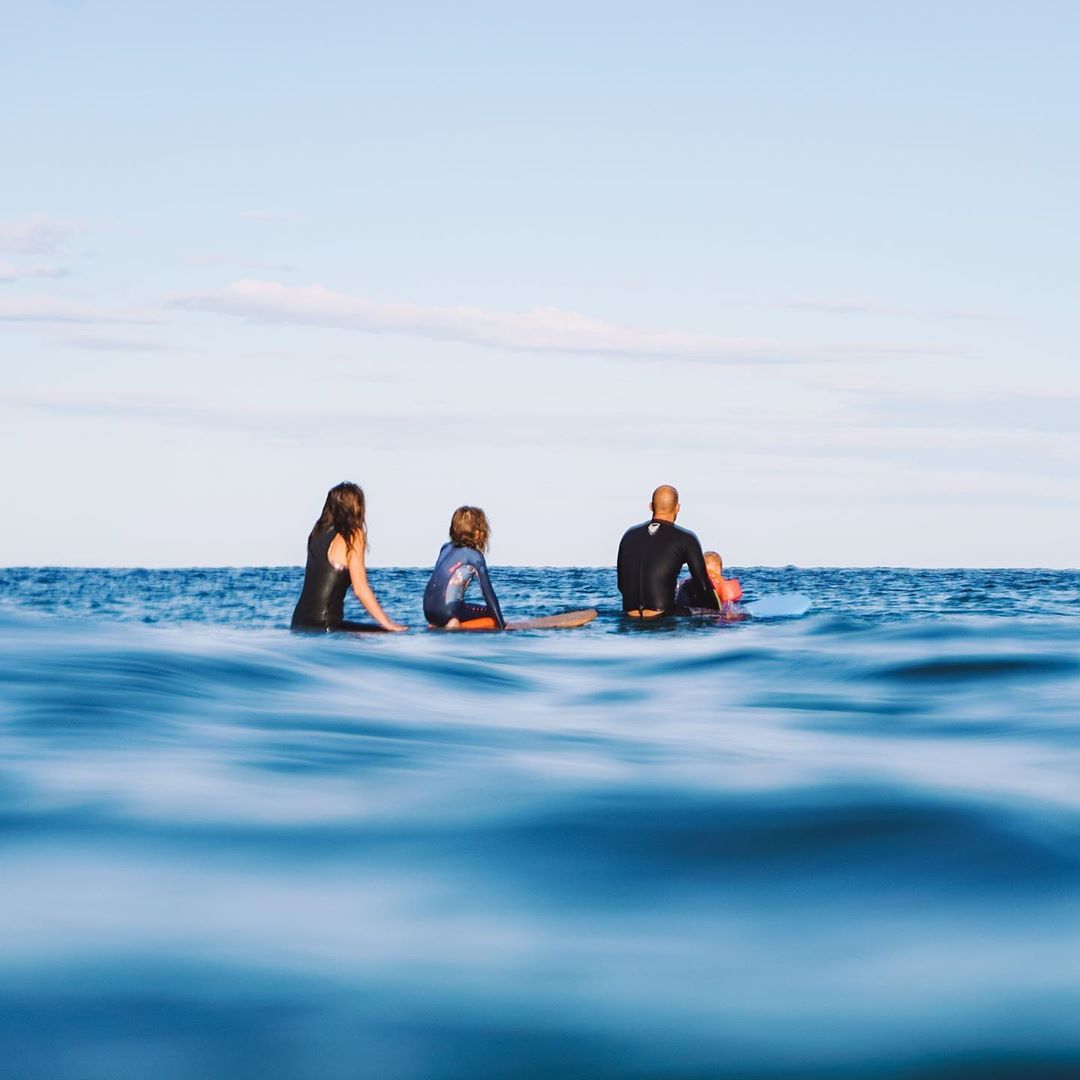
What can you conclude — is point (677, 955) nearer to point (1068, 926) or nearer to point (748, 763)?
point (1068, 926)

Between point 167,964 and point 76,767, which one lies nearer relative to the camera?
point 167,964

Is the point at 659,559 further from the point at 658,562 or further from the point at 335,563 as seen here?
the point at 335,563

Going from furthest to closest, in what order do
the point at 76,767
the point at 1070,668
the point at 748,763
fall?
the point at 1070,668
the point at 748,763
the point at 76,767

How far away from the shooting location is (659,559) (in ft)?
43.0

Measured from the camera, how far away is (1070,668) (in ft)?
26.6

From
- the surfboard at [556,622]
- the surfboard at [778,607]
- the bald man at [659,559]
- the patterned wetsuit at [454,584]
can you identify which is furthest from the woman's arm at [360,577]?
the surfboard at [778,607]

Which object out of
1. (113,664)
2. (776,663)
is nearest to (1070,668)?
(776,663)

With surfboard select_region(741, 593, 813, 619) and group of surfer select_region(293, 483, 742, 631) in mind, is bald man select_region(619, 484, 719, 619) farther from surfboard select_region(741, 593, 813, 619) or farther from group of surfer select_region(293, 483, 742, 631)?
surfboard select_region(741, 593, 813, 619)

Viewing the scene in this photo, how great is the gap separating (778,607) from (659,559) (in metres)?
2.97

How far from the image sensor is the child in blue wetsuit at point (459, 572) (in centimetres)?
1202

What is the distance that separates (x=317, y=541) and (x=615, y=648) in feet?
8.99

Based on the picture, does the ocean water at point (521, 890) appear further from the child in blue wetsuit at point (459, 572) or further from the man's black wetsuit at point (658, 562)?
the man's black wetsuit at point (658, 562)

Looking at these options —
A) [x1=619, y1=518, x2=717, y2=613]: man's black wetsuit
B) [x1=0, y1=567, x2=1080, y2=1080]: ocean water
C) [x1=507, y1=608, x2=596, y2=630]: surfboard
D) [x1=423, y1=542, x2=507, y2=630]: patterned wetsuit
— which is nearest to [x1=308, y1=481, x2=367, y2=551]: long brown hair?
[x1=423, y1=542, x2=507, y2=630]: patterned wetsuit

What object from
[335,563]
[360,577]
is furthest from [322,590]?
[360,577]
